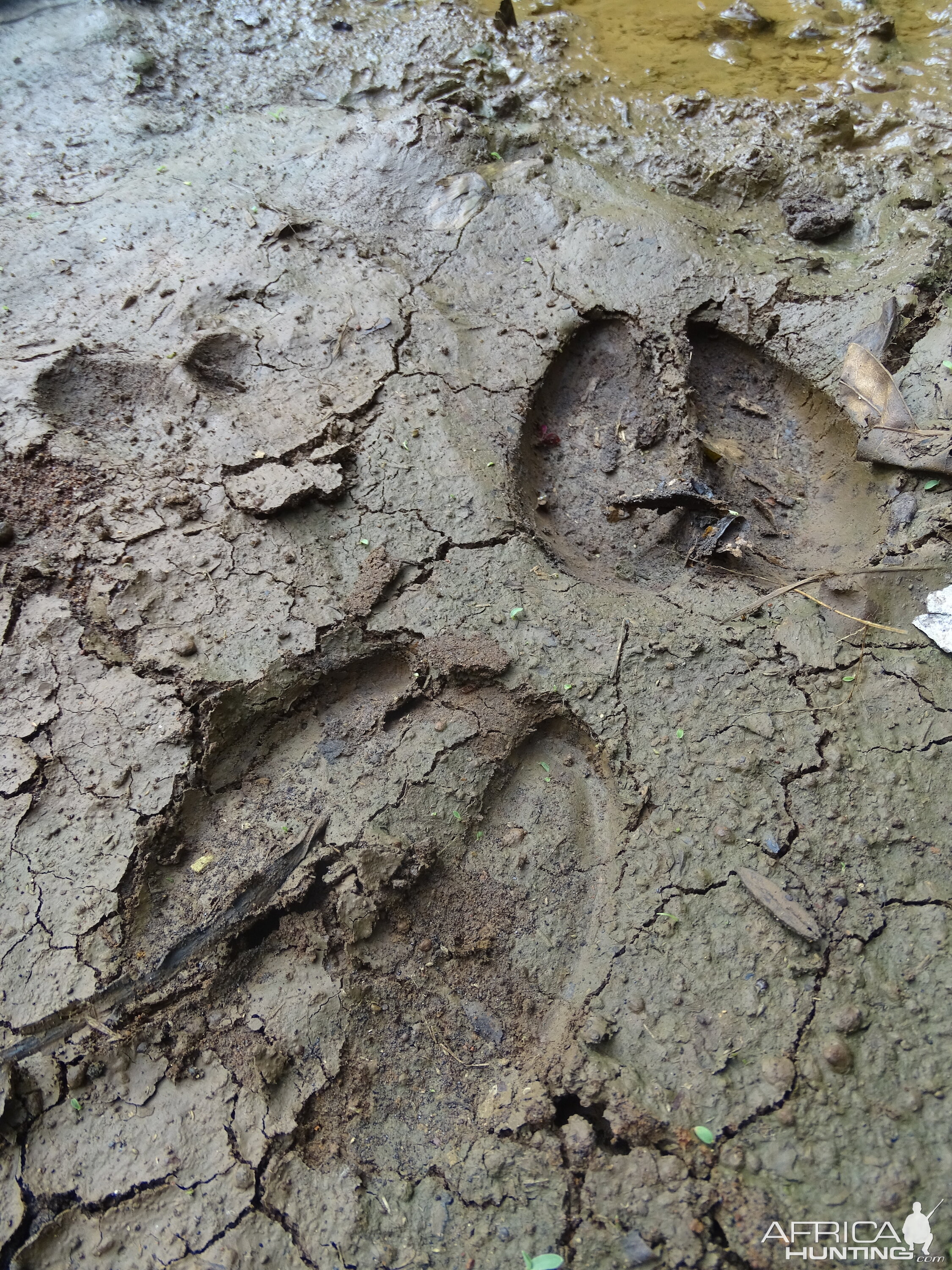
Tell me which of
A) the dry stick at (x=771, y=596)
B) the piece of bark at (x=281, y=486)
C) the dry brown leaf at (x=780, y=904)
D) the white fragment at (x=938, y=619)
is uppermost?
the piece of bark at (x=281, y=486)

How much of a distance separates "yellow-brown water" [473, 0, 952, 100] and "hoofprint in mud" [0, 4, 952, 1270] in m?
0.75

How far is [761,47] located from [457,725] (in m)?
3.19

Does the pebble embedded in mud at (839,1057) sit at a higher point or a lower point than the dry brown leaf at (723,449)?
lower

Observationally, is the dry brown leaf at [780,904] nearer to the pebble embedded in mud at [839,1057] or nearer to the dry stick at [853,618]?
the pebble embedded in mud at [839,1057]

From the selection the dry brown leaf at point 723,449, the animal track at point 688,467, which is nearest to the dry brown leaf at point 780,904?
the animal track at point 688,467

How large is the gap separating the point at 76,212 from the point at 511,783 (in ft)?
8.85

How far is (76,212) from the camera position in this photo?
2.94 m

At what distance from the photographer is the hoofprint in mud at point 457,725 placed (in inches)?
61.9

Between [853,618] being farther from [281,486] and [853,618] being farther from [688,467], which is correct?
[281,486]

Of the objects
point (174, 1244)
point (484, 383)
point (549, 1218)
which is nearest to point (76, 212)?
point (484, 383)

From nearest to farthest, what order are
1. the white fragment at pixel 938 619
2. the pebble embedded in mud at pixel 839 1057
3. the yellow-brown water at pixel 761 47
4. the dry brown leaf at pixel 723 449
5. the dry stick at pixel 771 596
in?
the pebble embedded in mud at pixel 839 1057 → the white fragment at pixel 938 619 → the dry stick at pixel 771 596 → the dry brown leaf at pixel 723 449 → the yellow-brown water at pixel 761 47

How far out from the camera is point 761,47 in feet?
10.7

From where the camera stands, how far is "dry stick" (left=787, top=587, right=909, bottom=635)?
2.01 m

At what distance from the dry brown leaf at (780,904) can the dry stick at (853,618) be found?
72 cm
